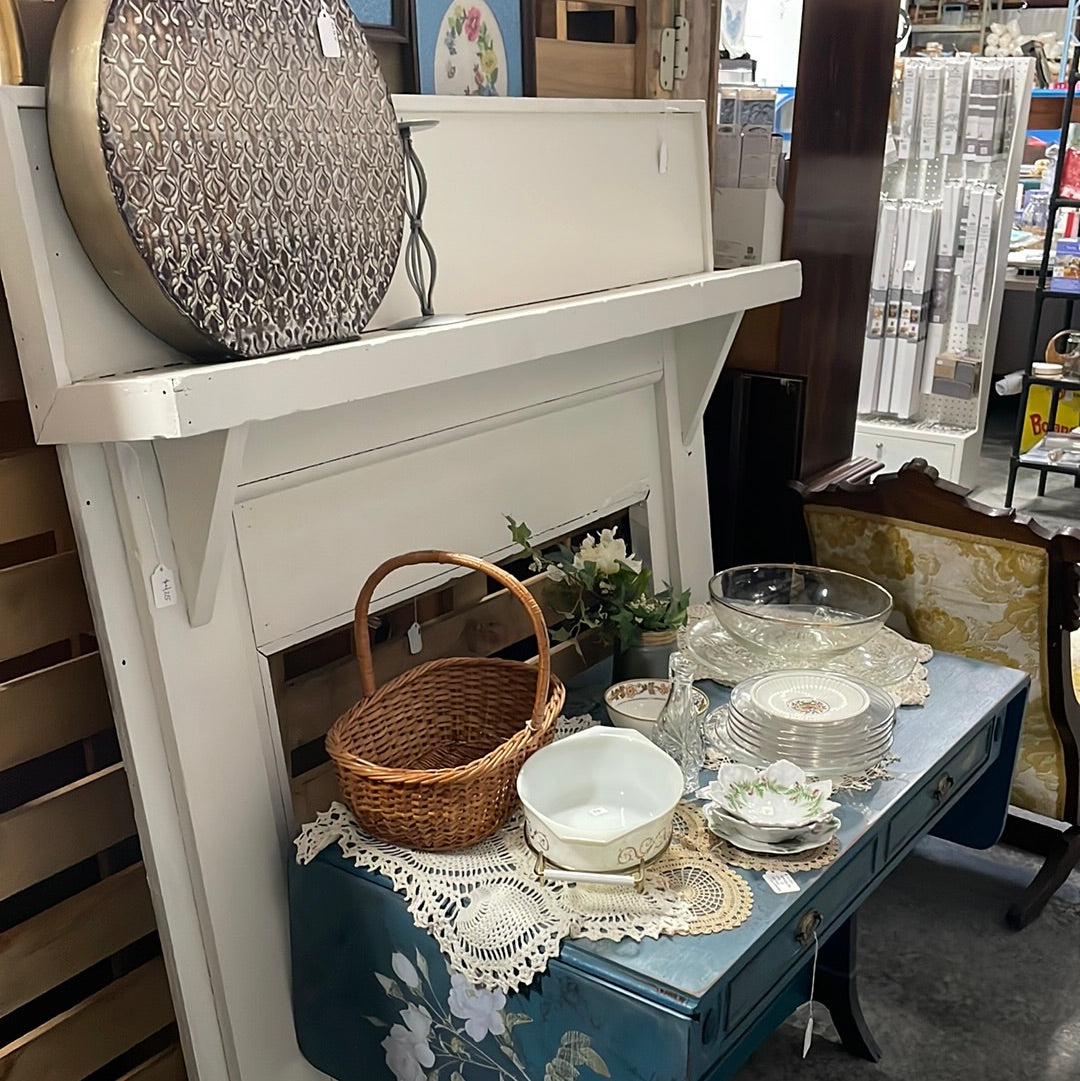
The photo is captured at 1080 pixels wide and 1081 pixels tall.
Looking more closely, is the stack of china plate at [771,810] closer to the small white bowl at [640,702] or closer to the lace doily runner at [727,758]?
the lace doily runner at [727,758]

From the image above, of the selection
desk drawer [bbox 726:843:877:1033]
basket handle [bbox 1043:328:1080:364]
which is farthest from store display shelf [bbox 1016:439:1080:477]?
desk drawer [bbox 726:843:877:1033]

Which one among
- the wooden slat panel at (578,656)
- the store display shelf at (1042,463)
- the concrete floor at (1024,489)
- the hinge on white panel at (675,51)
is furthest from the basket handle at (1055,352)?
the wooden slat panel at (578,656)

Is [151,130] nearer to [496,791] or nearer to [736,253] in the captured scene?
[496,791]

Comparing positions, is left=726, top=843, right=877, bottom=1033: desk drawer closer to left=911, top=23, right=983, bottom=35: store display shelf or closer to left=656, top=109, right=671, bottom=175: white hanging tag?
left=656, top=109, right=671, bottom=175: white hanging tag

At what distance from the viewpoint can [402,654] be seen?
5.70 feet

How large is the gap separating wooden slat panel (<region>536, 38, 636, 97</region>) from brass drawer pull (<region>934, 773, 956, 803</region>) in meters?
1.19

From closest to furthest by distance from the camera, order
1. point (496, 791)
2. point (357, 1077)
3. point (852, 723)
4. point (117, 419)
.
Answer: point (117, 419) → point (496, 791) → point (357, 1077) → point (852, 723)

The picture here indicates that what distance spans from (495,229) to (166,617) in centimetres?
71

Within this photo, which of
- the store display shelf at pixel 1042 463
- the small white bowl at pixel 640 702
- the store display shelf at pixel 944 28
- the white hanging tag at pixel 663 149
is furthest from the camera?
the store display shelf at pixel 944 28

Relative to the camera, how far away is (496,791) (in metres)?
1.38

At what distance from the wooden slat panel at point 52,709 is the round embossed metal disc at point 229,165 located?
16.0 inches

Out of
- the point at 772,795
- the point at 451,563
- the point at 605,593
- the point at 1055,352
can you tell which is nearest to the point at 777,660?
the point at 605,593

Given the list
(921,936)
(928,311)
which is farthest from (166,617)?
(928,311)

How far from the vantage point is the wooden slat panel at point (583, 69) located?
1.76 metres
